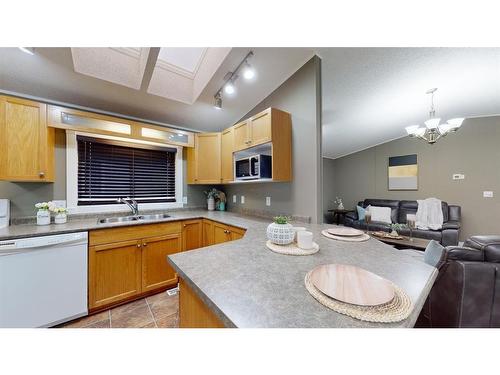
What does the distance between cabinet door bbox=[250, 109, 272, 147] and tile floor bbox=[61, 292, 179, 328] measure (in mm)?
1898

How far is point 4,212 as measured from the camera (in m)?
1.67

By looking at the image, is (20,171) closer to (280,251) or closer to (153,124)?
(153,124)

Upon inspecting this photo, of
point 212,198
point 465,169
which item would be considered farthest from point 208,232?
point 465,169

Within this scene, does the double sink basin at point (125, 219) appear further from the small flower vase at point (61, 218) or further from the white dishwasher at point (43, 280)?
the white dishwasher at point (43, 280)

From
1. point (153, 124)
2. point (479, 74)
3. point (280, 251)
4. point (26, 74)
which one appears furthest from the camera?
point (153, 124)

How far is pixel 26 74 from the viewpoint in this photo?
5.30ft

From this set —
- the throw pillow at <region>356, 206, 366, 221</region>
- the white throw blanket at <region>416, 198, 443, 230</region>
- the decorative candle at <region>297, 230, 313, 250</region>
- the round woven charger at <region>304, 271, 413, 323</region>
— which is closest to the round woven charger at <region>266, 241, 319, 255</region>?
the decorative candle at <region>297, 230, 313, 250</region>

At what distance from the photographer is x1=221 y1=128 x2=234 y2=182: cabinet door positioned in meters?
2.46

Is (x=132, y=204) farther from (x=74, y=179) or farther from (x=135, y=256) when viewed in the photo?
(x=135, y=256)

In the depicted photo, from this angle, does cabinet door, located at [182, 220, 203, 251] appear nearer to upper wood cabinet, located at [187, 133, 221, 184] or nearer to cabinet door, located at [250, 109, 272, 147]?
upper wood cabinet, located at [187, 133, 221, 184]

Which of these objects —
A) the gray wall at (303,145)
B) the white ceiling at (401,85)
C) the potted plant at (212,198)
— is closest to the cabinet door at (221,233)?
the gray wall at (303,145)
